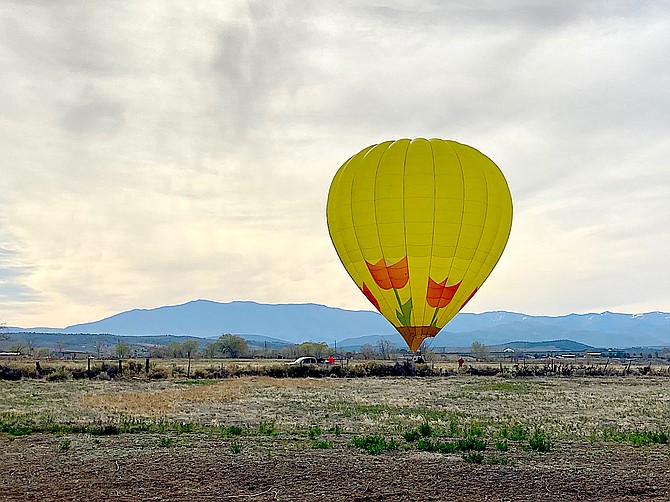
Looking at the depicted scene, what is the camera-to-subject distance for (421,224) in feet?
92.2

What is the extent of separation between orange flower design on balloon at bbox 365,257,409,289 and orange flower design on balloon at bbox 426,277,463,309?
1066 mm

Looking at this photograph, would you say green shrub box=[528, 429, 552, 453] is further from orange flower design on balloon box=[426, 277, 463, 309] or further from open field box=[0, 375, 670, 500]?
orange flower design on balloon box=[426, 277, 463, 309]

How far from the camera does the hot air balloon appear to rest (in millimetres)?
28141

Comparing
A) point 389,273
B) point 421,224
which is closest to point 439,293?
point 389,273

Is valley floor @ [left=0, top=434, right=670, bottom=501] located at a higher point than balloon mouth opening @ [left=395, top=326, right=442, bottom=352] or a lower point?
lower

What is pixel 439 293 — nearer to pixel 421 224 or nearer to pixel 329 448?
pixel 421 224

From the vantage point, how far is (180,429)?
1944 centimetres

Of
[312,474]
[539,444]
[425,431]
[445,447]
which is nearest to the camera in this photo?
[312,474]

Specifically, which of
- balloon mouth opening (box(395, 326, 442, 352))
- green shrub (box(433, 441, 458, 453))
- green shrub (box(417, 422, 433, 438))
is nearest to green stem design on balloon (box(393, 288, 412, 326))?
balloon mouth opening (box(395, 326, 442, 352))

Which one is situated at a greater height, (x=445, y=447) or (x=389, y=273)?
(x=389, y=273)

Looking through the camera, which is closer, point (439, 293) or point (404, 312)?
point (439, 293)

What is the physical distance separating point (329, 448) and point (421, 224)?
13480mm

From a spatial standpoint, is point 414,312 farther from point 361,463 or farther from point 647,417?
point 361,463

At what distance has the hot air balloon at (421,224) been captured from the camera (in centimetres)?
2814
